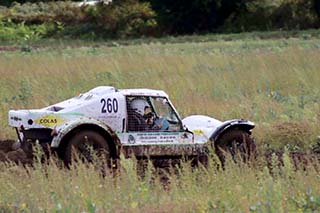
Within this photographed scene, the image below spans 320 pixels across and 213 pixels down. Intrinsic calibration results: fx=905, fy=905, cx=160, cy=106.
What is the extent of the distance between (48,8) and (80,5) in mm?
2501

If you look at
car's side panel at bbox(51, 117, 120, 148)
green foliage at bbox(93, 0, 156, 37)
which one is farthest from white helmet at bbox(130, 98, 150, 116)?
green foliage at bbox(93, 0, 156, 37)

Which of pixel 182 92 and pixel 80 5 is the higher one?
pixel 80 5

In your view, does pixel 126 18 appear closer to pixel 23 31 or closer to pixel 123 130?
pixel 23 31

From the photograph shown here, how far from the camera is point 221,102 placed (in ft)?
64.6

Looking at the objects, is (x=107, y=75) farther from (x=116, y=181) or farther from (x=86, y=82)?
(x=116, y=181)

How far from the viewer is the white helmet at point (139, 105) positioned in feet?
45.6

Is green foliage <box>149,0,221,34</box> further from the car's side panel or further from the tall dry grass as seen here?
the car's side panel

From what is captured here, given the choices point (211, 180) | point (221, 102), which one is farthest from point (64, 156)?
point (221, 102)

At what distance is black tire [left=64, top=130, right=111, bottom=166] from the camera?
1296cm

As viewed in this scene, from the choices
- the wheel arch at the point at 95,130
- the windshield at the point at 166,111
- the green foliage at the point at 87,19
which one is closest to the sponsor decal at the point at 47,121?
the wheel arch at the point at 95,130

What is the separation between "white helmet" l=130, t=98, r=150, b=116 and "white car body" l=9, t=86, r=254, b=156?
0.09m

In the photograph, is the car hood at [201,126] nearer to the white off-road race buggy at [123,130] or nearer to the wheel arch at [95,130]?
the white off-road race buggy at [123,130]

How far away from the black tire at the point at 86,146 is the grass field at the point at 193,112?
1674mm

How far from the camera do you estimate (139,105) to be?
14.0 meters
